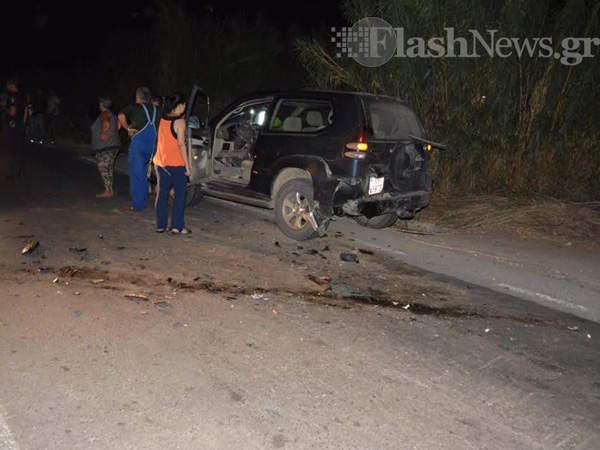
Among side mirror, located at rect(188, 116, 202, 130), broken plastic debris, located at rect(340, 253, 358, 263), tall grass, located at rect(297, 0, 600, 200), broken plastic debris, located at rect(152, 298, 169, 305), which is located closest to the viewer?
broken plastic debris, located at rect(152, 298, 169, 305)

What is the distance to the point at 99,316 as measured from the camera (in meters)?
5.04

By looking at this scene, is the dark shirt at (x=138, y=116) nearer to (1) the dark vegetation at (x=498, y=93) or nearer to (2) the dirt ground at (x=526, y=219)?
(1) the dark vegetation at (x=498, y=93)

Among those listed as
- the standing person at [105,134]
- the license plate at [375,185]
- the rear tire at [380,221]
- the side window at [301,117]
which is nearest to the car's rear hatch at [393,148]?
the license plate at [375,185]

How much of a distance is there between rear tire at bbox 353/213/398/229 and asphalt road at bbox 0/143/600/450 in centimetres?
93

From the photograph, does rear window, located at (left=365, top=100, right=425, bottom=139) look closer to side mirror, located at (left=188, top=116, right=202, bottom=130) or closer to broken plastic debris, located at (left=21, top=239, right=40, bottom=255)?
side mirror, located at (left=188, top=116, right=202, bottom=130)

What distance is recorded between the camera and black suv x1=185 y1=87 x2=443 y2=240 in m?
7.62

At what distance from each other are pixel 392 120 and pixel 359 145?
3.00 feet

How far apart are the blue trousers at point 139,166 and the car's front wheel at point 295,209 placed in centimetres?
227

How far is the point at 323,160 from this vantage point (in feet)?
25.5

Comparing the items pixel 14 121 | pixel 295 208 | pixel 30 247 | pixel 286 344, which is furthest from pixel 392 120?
pixel 14 121

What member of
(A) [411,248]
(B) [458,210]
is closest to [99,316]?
(A) [411,248]

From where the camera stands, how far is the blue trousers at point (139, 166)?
9.27m

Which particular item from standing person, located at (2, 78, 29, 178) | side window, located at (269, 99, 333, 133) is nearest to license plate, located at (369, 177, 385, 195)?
side window, located at (269, 99, 333, 133)

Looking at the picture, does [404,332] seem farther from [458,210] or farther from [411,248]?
[458,210]
